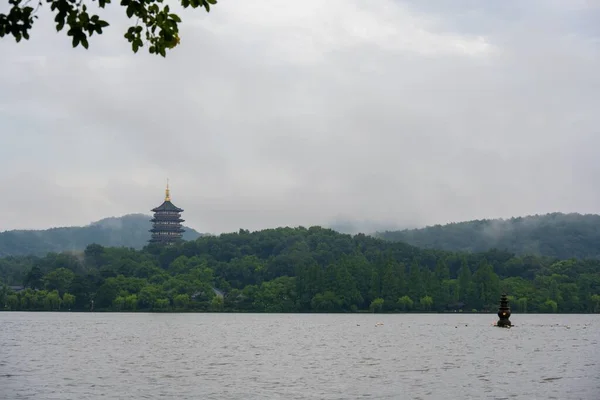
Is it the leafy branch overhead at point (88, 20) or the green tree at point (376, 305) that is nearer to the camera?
the leafy branch overhead at point (88, 20)

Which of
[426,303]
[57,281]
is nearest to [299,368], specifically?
[426,303]

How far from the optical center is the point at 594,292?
167 meters

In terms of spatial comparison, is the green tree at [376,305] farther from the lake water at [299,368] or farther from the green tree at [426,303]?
the lake water at [299,368]

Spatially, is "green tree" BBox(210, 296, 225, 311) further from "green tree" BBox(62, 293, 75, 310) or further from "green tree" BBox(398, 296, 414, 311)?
"green tree" BBox(398, 296, 414, 311)

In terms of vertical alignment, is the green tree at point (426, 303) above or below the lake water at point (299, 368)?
above

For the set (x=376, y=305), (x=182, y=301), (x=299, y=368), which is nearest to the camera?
(x=299, y=368)

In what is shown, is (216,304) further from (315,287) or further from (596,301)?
(596,301)

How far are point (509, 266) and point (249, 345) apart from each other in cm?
12607

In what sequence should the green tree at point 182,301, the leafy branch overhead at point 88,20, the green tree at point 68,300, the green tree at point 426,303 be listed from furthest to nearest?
the green tree at point 68,300 → the green tree at point 182,301 → the green tree at point 426,303 → the leafy branch overhead at point 88,20

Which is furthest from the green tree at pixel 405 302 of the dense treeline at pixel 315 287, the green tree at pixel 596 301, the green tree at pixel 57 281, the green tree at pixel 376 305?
the green tree at pixel 57 281

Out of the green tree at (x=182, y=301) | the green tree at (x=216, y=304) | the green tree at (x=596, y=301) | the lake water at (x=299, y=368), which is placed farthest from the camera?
the green tree at (x=216, y=304)

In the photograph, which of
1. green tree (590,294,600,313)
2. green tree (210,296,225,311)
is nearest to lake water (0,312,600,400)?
green tree (210,296,225,311)

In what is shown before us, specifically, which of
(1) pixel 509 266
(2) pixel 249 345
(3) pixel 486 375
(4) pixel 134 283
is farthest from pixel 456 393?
(1) pixel 509 266

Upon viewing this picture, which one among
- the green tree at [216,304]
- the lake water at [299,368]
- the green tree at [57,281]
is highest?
the green tree at [57,281]
